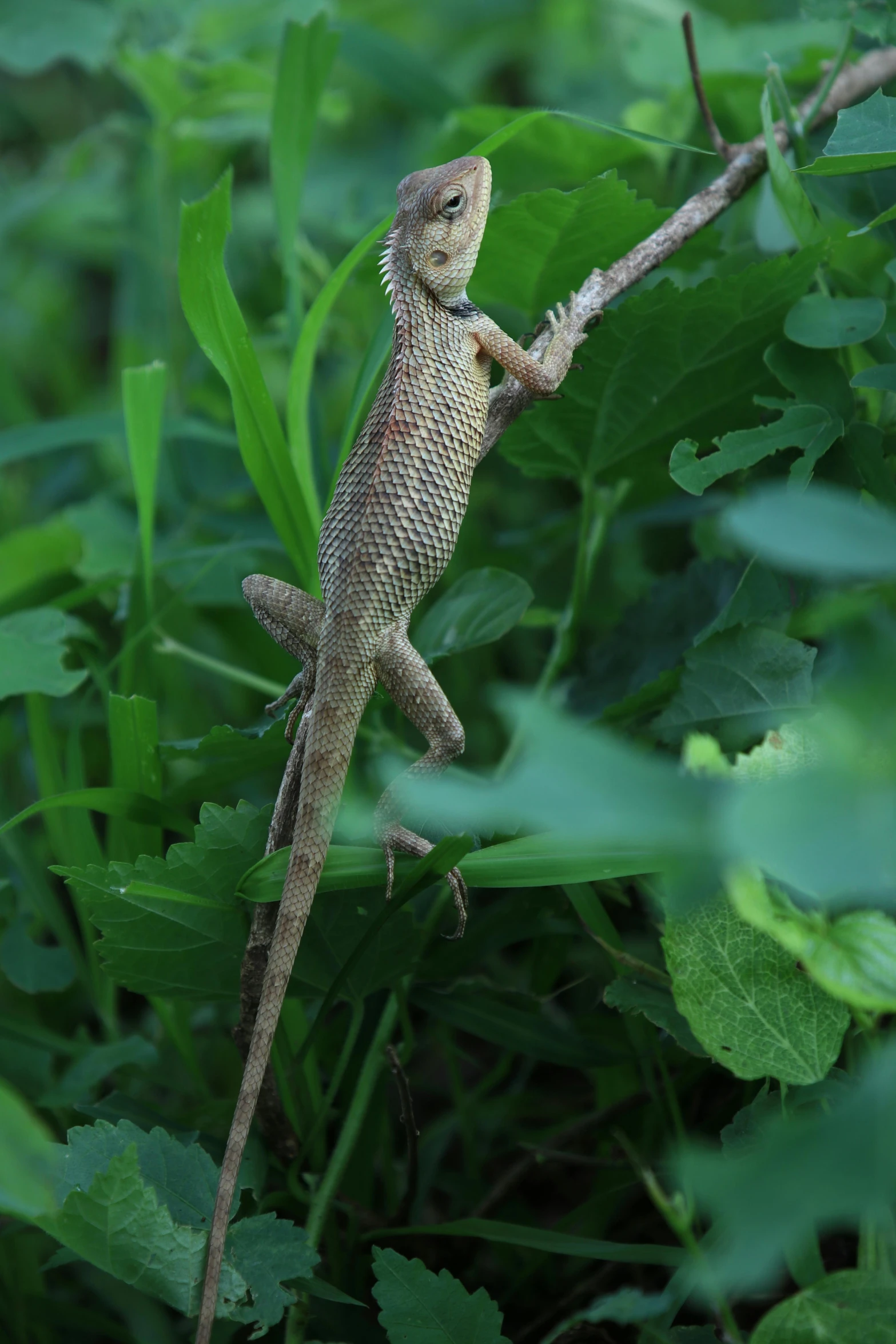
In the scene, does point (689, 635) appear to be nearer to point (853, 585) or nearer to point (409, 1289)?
point (853, 585)

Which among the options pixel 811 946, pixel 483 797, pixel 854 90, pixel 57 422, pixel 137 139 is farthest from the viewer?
pixel 137 139

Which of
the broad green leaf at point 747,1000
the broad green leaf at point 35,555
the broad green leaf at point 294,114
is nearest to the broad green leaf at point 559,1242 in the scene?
the broad green leaf at point 747,1000

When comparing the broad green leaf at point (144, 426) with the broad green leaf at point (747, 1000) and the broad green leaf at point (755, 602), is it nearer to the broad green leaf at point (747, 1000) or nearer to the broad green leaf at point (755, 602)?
the broad green leaf at point (755, 602)

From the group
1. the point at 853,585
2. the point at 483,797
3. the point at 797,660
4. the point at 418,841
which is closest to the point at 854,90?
the point at 853,585

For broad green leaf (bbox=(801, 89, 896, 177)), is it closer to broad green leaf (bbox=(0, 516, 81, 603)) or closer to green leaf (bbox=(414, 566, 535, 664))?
green leaf (bbox=(414, 566, 535, 664))

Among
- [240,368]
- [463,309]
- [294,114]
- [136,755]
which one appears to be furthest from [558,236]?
[136,755]

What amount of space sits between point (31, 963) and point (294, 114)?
232cm

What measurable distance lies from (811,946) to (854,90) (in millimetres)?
2517

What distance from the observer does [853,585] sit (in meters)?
2.10

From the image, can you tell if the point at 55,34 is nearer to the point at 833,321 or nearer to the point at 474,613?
the point at 474,613

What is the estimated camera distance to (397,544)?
2.12m

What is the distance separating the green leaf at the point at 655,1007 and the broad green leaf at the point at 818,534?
40.6 inches

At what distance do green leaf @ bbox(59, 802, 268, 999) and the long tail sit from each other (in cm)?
14

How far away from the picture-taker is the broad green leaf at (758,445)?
1988 millimetres
